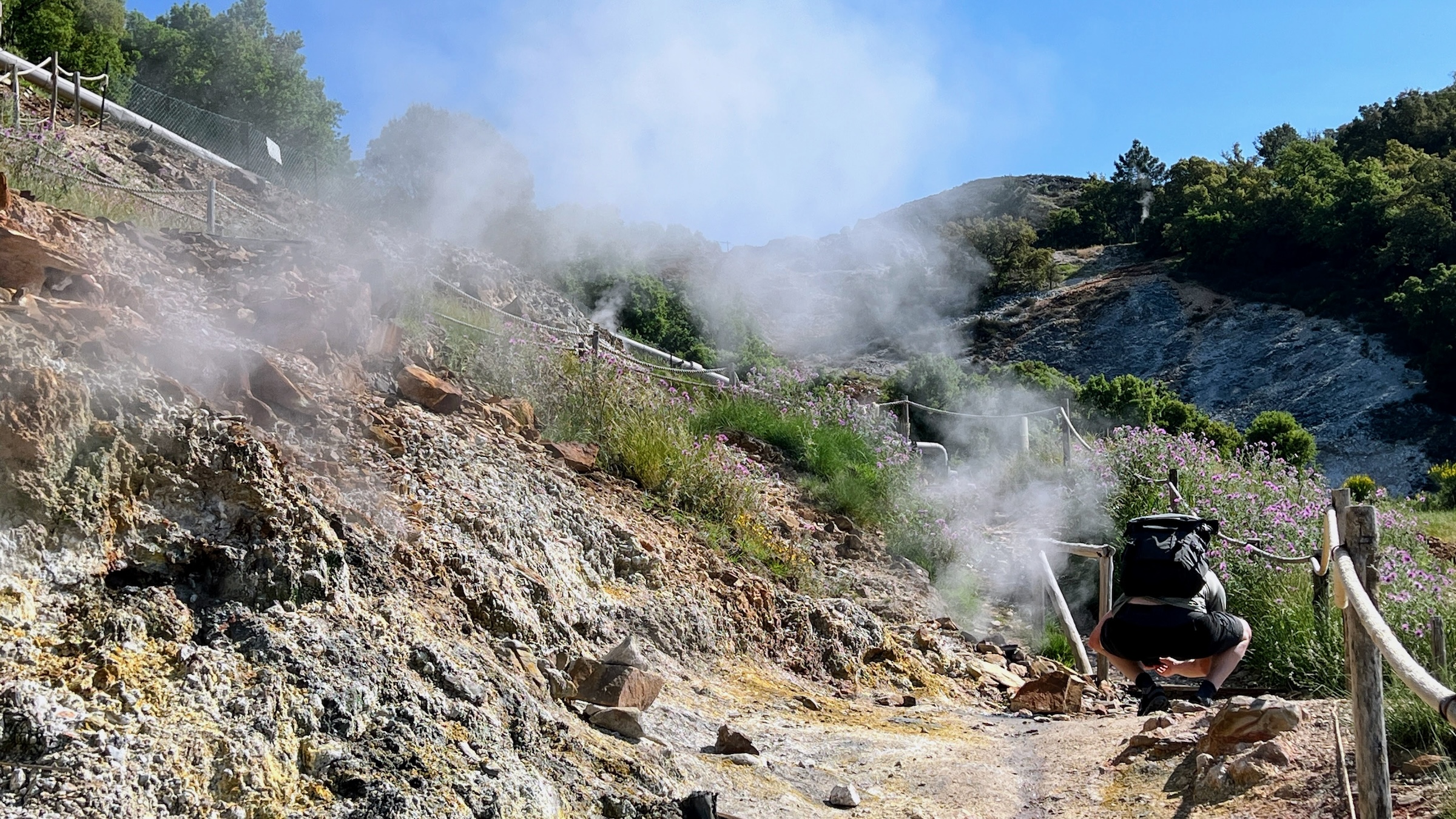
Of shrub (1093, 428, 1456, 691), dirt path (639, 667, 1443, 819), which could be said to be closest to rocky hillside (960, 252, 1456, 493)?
shrub (1093, 428, 1456, 691)

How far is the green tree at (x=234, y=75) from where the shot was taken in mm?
34562

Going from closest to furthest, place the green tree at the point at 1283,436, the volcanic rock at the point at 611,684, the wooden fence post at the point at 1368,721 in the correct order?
the wooden fence post at the point at 1368,721 → the volcanic rock at the point at 611,684 → the green tree at the point at 1283,436

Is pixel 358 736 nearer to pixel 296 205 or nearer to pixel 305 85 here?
pixel 296 205

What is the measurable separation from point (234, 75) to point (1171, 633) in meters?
37.0

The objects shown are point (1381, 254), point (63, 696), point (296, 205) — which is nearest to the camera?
point (63, 696)

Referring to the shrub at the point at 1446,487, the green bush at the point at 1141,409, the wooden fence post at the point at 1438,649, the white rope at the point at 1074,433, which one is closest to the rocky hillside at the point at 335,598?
the wooden fence post at the point at 1438,649

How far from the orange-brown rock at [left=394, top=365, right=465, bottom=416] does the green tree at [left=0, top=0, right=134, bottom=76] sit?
2217 centimetres

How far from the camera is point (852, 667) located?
619 centimetres

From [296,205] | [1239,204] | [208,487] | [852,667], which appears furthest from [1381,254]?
[208,487]

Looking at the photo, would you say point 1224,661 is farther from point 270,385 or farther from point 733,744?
point 270,385

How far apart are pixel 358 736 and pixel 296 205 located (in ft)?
46.2

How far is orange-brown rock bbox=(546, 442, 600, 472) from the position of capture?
22.1 feet

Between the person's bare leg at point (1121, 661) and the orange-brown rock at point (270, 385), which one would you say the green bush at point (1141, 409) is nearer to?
the person's bare leg at point (1121, 661)

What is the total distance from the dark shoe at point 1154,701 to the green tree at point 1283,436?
1832cm
